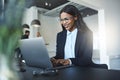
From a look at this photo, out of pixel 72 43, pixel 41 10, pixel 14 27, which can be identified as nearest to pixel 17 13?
pixel 14 27

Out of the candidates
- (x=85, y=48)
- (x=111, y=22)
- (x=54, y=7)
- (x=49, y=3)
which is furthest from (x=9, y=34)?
(x=54, y=7)

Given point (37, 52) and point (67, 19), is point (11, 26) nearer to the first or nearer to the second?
point (37, 52)

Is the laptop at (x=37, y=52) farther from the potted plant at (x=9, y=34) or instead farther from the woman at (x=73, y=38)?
the potted plant at (x=9, y=34)

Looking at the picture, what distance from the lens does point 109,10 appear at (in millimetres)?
6738

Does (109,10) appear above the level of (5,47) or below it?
above

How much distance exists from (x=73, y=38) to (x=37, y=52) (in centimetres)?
81

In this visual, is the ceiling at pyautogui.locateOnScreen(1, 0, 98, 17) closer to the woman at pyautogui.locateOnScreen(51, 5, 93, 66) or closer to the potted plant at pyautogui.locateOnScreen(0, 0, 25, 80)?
the woman at pyautogui.locateOnScreen(51, 5, 93, 66)

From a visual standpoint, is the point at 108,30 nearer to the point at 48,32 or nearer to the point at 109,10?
the point at 109,10

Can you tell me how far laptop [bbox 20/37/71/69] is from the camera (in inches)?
50.4

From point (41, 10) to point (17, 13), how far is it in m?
9.26

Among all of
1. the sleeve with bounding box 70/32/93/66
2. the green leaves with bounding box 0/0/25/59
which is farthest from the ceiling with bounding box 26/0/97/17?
the green leaves with bounding box 0/0/25/59

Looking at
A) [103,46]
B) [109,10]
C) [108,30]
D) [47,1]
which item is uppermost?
[47,1]

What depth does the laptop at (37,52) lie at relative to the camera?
128 cm

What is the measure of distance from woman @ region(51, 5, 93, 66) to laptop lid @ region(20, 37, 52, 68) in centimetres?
42
